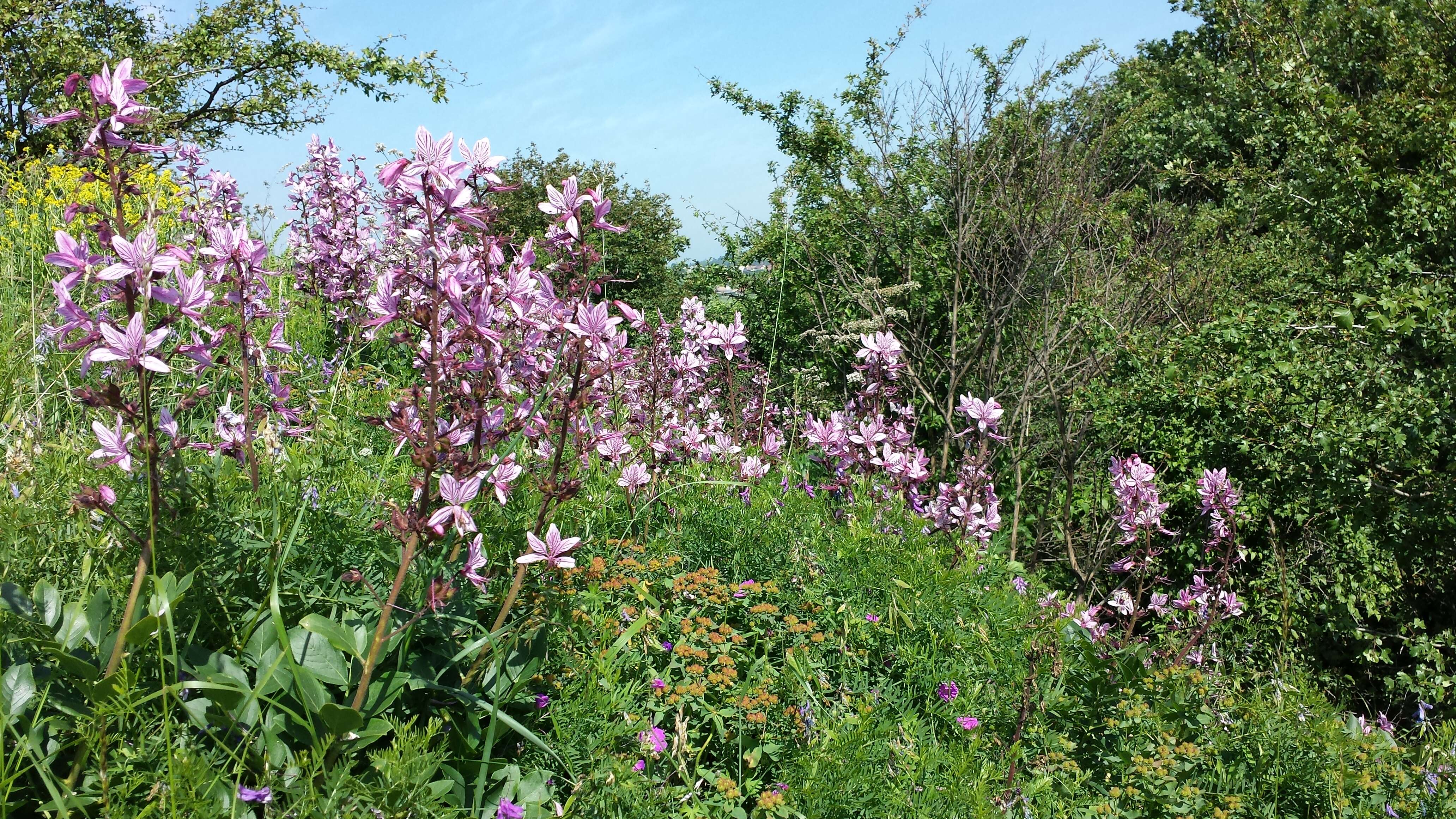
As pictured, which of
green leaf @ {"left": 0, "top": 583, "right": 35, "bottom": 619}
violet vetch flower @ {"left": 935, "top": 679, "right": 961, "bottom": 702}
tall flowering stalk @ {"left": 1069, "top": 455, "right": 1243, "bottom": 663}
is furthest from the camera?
tall flowering stalk @ {"left": 1069, "top": 455, "right": 1243, "bottom": 663}

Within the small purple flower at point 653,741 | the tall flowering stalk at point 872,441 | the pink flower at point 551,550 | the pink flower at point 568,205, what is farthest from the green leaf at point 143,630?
the tall flowering stalk at point 872,441

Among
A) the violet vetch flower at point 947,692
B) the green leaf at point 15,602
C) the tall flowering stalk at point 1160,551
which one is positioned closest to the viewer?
the green leaf at point 15,602

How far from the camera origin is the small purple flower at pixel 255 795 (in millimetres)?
1653

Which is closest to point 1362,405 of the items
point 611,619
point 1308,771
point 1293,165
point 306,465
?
point 1293,165

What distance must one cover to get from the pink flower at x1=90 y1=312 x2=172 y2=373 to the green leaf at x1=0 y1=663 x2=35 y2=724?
60 cm

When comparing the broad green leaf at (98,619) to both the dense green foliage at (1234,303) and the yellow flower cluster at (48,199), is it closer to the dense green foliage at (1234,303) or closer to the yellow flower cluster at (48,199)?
the yellow flower cluster at (48,199)

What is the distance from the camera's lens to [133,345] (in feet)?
5.37

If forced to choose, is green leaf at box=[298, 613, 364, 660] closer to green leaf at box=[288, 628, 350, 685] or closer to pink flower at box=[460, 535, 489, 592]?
green leaf at box=[288, 628, 350, 685]

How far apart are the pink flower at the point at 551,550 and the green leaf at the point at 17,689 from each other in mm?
911

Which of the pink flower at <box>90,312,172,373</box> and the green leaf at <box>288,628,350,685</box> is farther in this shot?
the green leaf at <box>288,628,350,685</box>

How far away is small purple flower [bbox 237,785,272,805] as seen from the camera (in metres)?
1.65

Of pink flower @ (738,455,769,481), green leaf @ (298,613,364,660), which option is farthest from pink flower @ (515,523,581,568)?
pink flower @ (738,455,769,481)

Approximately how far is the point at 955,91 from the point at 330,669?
774 cm

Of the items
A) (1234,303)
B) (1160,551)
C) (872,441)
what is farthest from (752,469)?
(1234,303)
